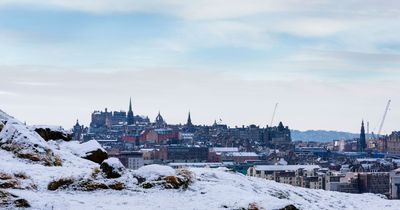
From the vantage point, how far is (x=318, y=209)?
838 inches

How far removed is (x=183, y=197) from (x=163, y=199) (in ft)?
2.15

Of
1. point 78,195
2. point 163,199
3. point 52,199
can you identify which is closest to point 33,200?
point 52,199

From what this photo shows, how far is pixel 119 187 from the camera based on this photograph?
19.9 metres

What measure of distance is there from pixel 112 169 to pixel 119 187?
0.80 metres

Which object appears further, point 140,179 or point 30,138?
point 30,138

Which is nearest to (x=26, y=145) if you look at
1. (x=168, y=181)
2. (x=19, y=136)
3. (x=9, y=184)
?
(x=19, y=136)

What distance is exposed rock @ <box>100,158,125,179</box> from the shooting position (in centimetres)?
2041

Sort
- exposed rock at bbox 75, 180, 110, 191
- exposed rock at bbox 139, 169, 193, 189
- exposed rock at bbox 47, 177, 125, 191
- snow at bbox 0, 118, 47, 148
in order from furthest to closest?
snow at bbox 0, 118, 47, 148, exposed rock at bbox 139, 169, 193, 189, exposed rock at bbox 75, 180, 110, 191, exposed rock at bbox 47, 177, 125, 191

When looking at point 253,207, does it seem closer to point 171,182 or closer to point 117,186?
point 171,182

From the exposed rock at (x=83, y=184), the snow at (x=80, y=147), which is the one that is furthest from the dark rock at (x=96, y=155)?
the exposed rock at (x=83, y=184)

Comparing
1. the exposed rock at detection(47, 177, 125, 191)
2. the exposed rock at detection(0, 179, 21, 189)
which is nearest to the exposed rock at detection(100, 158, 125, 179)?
the exposed rock at detection(47, 177, 125, 191)

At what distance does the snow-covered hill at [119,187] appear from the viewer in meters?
18.2

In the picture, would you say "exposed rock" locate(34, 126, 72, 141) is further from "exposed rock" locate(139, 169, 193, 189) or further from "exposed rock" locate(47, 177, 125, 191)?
"exposed rock" locate(139, 169, 193, 189)

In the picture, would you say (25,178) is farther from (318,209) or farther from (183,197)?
(318,209)
